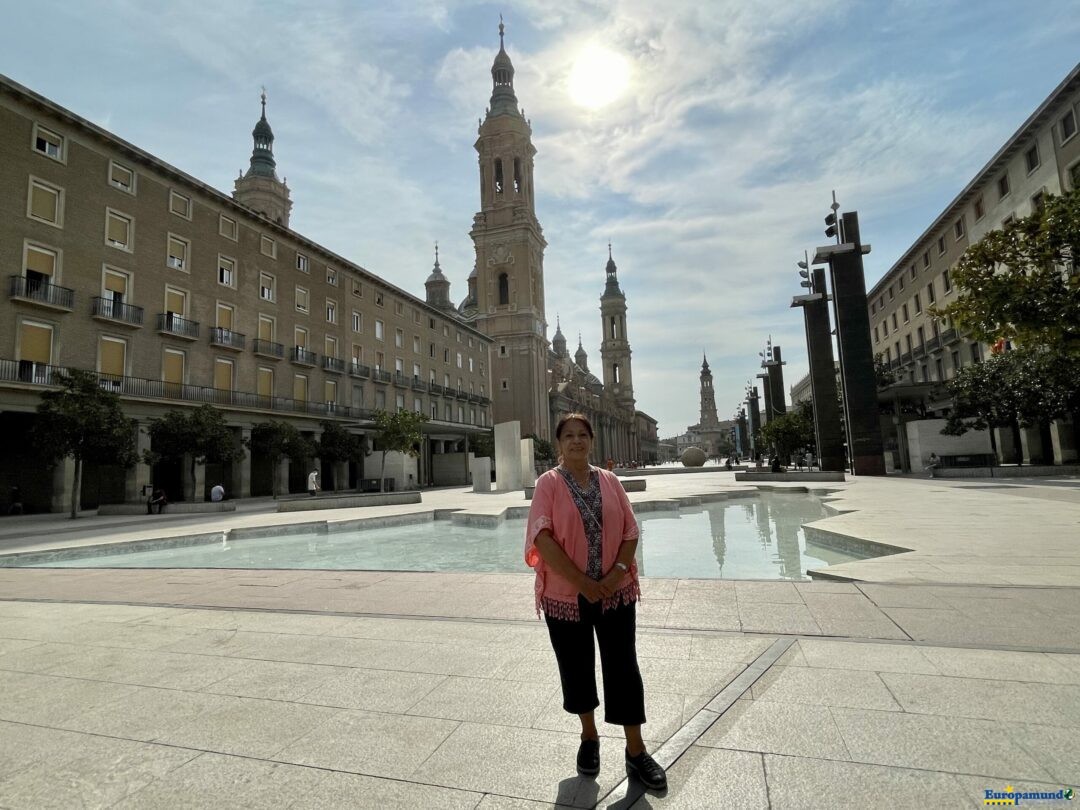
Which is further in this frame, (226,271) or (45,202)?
(226,271)

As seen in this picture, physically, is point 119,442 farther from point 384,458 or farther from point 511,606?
point 511,606

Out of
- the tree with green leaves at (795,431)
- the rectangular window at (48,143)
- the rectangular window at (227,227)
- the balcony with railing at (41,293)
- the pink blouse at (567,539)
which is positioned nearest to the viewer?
the pink blouse at (567,539)

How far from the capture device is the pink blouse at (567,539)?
2623 millimetres

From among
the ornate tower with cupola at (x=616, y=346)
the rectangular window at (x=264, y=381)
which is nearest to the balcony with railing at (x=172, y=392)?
the rectangular window at (x=264, y=381)

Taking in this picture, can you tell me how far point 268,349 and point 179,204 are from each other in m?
8.89

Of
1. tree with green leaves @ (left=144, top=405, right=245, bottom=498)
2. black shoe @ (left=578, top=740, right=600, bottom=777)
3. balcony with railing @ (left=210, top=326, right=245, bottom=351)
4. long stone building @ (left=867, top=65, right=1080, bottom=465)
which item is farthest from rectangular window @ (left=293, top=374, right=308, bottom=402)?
black shoe @ (left=578, top=740, right=600, bottom=777)

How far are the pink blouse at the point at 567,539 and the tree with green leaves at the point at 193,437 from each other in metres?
27.1

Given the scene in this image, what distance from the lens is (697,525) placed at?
1325cm

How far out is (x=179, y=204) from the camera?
31094mm

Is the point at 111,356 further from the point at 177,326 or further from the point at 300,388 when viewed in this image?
the point at 300,388

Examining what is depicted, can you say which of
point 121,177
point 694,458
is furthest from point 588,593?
point 694,458

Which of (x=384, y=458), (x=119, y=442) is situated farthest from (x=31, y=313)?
(x=384, y=458)

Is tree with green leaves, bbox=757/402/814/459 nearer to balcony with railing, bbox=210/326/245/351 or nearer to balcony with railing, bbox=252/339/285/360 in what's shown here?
balcony with railing, bbox=252/339/285/360

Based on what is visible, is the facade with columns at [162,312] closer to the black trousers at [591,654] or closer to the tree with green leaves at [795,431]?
the tree with green leaves at [795,431]
